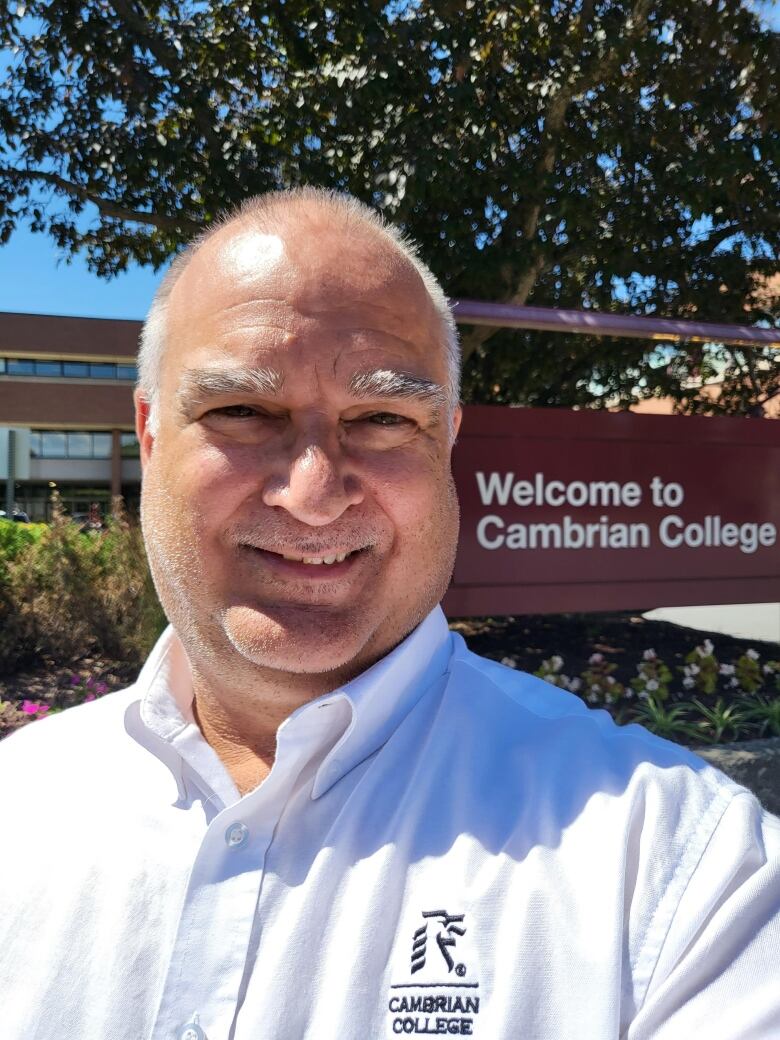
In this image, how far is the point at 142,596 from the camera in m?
5.02

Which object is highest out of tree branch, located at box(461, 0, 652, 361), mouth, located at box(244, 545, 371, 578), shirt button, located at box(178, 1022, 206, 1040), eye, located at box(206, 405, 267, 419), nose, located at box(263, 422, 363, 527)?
tree branch, located at box(461, 0, 652, 361)

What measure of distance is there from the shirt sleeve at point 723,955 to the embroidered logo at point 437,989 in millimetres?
190

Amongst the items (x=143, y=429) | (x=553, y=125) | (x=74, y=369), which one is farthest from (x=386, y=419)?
(x=74, y=369)

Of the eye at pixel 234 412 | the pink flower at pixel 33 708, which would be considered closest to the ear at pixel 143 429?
the eye at pixel 234 412

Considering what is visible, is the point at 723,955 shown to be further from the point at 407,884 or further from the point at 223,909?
the point at 223,909

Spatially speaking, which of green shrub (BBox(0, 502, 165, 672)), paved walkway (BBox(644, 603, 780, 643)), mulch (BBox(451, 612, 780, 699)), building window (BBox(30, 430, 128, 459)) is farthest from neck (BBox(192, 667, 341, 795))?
building window (BBox(30, 430, 128, 459))

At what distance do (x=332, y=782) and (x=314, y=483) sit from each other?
17.7 inches

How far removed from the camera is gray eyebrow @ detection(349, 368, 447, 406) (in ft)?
4.56

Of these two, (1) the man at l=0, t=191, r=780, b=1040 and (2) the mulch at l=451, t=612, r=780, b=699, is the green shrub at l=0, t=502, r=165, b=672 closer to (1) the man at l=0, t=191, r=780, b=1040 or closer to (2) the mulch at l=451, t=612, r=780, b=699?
(2) the mulch at l=451, t=612, r=780, b=699

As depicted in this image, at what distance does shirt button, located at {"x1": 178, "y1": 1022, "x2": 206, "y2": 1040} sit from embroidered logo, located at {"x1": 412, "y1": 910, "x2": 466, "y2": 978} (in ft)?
0.94

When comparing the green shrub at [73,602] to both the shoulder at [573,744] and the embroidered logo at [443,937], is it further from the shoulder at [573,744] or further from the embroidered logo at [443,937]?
the embroidered logo at [443,937]

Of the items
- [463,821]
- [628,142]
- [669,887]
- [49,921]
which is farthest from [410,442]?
[628,142]

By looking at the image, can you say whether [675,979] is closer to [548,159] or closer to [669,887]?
[669,887]

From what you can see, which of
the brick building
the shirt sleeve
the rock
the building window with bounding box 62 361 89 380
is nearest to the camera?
the shirt sleeve
